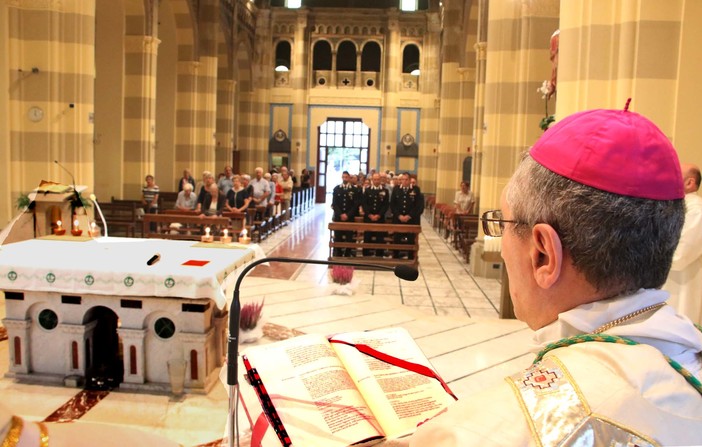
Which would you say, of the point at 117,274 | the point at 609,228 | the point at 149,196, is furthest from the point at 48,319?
the point at 149,196

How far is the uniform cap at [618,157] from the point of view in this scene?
1.28m

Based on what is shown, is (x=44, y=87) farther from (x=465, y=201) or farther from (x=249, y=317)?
(x=465, y=201)

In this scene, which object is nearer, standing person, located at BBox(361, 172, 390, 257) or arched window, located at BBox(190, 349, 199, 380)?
arched window, located at BBox(190, 349, 199, 380)

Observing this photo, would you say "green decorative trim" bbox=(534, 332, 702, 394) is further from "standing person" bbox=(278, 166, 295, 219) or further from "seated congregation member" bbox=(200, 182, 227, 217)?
"standing person" bbox=(278, 166, 295, 219)

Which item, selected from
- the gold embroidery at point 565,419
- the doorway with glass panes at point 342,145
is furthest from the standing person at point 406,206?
the doorway with glass panes at point 342,145

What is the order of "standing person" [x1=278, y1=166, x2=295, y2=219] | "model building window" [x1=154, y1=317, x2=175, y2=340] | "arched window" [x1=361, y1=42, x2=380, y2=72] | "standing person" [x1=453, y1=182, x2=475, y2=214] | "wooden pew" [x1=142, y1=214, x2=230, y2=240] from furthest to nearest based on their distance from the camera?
"arched window" [x1=361, y1=42, x2=380, y2=72]
"standing person" [x1=278, y1=166, x2=295, y2=219]
"standing person" [x1=453, y1=182, x2=475, y2=214]
"wooden pew" [x1=142, y1=214, x2=230, y2=240]
"model building window" [x1=154, y1=317, x2=175, y2=340]

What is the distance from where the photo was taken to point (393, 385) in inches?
96.4

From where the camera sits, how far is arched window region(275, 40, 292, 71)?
32.2 m

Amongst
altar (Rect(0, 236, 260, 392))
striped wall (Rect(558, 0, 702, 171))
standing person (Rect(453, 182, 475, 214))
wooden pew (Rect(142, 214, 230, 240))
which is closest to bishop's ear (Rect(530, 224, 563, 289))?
altar (Rect(0, 236, 260, 392))

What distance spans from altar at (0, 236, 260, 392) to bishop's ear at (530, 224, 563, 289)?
13.2ft

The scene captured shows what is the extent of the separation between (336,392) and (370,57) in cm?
3156

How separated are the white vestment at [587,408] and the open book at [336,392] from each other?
3.33 ft

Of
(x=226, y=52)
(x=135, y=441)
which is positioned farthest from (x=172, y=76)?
(x=135, y=441)

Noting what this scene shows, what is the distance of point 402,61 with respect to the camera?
106 feet
